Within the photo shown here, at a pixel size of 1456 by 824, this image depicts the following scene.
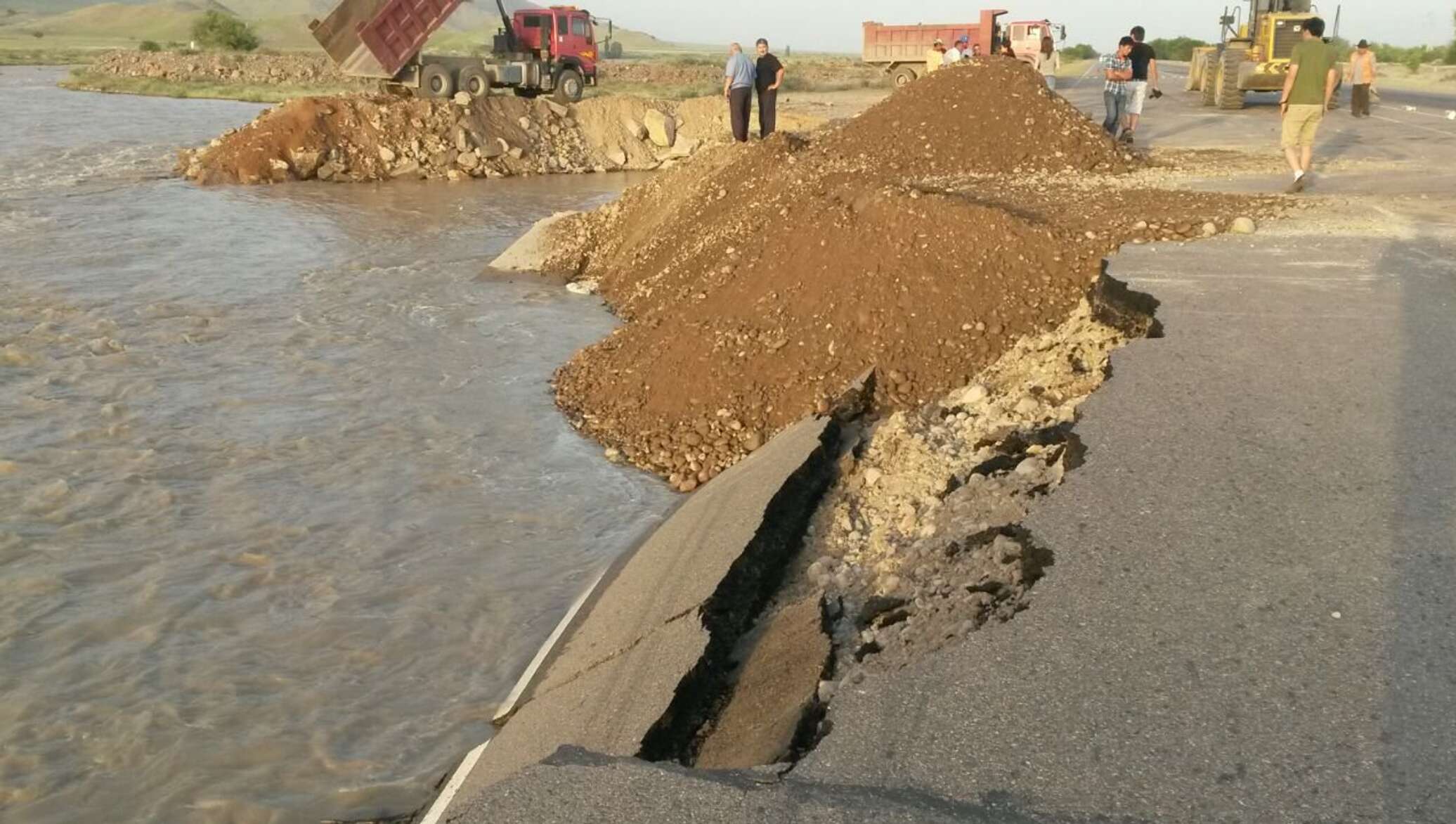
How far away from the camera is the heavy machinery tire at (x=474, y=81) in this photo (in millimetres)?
26328

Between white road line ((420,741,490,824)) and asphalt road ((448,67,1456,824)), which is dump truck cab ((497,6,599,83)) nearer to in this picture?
asphalt road ((448,67,1456,824))

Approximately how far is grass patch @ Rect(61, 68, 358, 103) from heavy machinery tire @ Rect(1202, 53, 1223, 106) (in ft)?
107

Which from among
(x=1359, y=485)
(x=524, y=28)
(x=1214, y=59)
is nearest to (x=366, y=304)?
(x=1359, y=485)

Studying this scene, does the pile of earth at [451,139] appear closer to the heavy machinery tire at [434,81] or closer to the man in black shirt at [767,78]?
the heavy machinery tire at [434,81]

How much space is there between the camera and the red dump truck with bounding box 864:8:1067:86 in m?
33.7

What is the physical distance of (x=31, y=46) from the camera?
315 ft

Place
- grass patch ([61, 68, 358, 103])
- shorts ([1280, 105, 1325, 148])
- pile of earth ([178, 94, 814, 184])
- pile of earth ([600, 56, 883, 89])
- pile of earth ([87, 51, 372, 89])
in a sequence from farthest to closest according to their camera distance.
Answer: pile of earth ([87, 51, 372, 89]) → pile of earth ([600, 56, 883, 89]) → grass patch ([61, 68, 358, 103]) → pile of earth ([178, 94, 814, 184]) → shorts ([1280, 105, 1325, 148])

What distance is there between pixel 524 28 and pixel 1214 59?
1615 cm

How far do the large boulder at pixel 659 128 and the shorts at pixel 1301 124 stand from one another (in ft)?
56.9

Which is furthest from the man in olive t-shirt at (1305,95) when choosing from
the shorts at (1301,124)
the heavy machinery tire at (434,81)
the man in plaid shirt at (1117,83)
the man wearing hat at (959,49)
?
the heavy machinery tire at (434,81)

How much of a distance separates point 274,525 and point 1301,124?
10.3 metres

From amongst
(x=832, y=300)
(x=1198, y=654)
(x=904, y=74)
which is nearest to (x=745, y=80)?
(x=832, y=300)

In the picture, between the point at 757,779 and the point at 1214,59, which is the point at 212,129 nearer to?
the point at 1214,59

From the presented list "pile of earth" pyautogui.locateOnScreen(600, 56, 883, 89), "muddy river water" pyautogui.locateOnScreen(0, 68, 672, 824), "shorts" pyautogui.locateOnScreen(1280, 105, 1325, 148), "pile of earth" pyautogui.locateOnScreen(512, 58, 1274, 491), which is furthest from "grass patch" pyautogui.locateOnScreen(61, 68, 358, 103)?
"shorts" pyautogui.locateOnScreen(1280, 105, 1325, 148)
